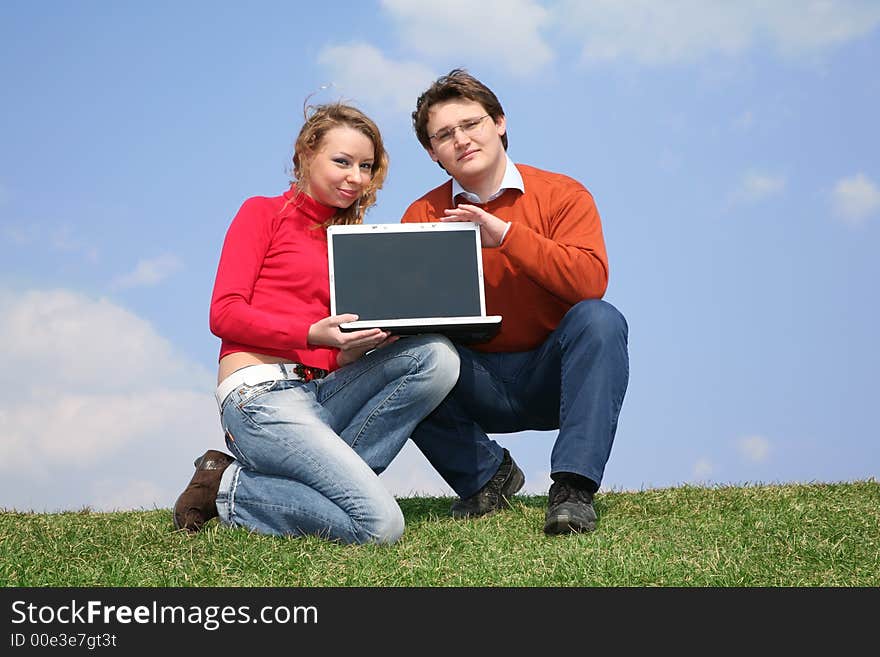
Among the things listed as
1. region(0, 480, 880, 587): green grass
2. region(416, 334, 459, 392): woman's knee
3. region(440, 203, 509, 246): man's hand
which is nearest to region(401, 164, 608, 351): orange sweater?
region(440, 203, 509, 246): man's hand

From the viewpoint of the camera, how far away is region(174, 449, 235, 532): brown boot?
4105mm

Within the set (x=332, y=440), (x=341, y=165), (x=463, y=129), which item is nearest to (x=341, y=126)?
(x=341, y=165)

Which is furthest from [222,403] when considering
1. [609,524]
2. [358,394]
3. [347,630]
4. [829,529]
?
[829,529]

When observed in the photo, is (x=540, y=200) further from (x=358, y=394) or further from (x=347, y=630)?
(x=347, y=630)

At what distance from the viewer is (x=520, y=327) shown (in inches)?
172

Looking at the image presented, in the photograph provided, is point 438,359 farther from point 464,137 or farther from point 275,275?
point 464,137

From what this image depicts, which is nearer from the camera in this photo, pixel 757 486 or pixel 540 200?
pixel 540 200

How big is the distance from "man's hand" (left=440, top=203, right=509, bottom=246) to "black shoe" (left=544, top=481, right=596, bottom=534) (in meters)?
1.10

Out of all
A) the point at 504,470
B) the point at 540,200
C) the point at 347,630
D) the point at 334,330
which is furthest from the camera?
the point at 504,470

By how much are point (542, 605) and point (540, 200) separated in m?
2.06

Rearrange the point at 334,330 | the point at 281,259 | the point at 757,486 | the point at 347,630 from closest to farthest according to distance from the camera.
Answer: the point at 347,630 → the point at 334,330 → the point at 281,259 → the point at 757,486

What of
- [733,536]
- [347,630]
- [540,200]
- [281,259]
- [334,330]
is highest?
[540,200]

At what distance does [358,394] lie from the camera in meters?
4.02

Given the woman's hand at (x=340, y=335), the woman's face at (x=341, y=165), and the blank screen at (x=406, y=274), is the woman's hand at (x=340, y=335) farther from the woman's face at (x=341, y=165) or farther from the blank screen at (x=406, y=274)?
the woman's face at (x=341, y=165)
